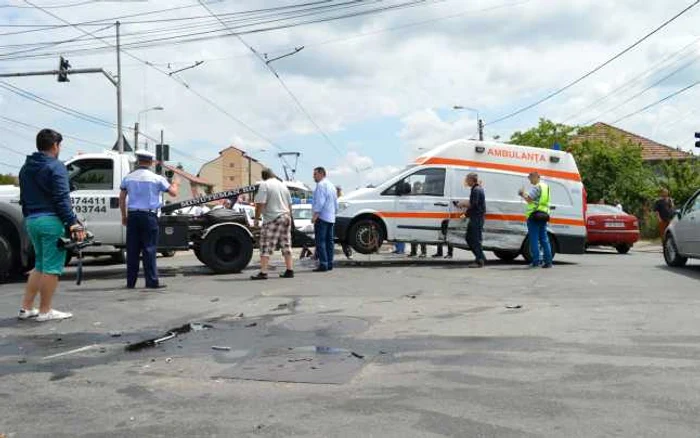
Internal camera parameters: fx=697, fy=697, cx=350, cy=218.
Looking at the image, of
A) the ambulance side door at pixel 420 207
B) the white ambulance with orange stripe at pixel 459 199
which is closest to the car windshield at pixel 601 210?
the white ambulance with orange stripe at pixel 459 199

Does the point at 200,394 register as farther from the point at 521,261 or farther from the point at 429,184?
the point at 521,261

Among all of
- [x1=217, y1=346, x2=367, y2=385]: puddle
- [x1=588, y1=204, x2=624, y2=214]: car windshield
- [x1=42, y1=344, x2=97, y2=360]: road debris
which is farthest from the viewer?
[x1=588, y1=204, x2=624, y2=214]: car windshield

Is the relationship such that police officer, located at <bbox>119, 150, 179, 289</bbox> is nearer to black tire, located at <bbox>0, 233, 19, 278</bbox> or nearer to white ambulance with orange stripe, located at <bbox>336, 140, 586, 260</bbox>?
black tire, located at <bbox>0, 233, 19, 278</bbox>

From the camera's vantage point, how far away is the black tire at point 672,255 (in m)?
12.4

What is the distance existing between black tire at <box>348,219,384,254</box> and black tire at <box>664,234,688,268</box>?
17.2ft

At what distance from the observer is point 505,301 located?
7.86 meters

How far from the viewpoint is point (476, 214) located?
40.1 feet

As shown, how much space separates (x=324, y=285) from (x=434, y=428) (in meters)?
5.96

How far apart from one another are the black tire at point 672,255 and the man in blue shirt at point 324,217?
→ 6.12 metres

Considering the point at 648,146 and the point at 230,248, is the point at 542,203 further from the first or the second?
the point at 648,146

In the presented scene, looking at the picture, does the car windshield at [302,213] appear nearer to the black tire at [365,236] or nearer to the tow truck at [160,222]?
the black tire at [365,236]

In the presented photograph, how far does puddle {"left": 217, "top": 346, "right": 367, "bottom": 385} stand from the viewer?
4559mm

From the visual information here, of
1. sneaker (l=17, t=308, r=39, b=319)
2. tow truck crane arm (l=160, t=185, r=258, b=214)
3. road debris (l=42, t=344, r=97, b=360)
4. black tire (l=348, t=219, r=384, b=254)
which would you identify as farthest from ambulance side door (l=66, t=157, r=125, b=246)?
road debris (l=42, t=344, r=97, b=360)

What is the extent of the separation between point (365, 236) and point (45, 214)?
694cm
